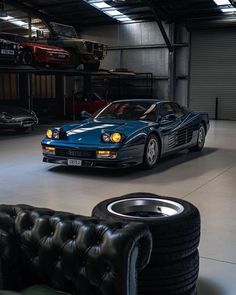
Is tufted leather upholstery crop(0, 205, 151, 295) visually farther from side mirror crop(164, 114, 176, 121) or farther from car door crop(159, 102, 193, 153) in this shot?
side mirror crop(164, 114, 176, 121)

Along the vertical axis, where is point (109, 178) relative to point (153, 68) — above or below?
below

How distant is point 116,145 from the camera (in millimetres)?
5957

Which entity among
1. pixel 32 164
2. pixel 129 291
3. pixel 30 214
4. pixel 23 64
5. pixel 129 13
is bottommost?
pixel 32 164

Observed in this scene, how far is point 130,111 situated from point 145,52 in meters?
13.1

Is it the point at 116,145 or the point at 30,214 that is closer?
the point at 30,214

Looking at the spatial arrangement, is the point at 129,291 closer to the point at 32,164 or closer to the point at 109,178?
the point at 109,178

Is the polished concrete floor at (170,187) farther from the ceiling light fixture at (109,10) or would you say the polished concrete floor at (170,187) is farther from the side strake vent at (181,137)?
the ceiling light fixture at (109,10)

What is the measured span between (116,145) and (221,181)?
1594mm

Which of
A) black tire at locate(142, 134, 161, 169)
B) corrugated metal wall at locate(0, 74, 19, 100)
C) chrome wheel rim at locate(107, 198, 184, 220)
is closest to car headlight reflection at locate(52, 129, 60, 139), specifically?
black tire at locate(142, 134, 161, 169)

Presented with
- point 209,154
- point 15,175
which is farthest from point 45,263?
point 209,154

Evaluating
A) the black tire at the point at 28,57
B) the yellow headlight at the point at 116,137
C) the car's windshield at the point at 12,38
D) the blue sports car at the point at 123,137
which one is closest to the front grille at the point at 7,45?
the car's windshield at the point at 12,38

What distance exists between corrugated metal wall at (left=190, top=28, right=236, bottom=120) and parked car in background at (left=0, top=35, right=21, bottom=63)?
9187 millimetres

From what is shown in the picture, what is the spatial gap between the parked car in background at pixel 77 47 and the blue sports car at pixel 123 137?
8.09 m

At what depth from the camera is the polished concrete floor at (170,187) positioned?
3211 millimetres
